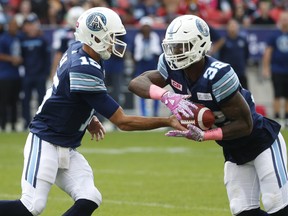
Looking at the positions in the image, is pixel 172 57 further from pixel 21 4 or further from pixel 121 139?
pixel 21 4

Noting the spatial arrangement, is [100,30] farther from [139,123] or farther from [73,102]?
[139,123]

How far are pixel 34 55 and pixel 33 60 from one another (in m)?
0.08

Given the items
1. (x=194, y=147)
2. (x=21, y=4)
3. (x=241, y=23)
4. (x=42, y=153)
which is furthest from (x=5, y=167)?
(x=241, y=23)

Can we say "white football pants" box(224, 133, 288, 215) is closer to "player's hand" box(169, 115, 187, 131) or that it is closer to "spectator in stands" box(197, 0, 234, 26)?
"player's hand" box(169, 115, 187, 131)

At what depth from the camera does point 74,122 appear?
5.83 m

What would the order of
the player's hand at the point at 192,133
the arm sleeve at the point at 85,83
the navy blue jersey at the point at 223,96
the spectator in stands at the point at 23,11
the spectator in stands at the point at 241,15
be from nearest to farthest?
the player's hand at the point at 192,133 → the navy blue jersey at the point at 223,96 → the arm sleeve at the point at 85,83 → the spectator in stands at the point at 23,11 → the spectator in stands at the point at 241,15

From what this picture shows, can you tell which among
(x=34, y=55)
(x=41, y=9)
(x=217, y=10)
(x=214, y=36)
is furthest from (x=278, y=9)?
(x=34, y=55)

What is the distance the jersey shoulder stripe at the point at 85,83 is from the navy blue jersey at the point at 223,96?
1.73ft

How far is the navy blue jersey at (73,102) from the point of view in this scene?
5.63 meters

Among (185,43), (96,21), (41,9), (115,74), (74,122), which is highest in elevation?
(96,21)

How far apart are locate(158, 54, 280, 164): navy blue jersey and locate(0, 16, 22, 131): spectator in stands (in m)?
8.59

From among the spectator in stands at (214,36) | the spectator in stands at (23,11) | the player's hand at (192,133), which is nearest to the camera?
the player's hand at (192,133)

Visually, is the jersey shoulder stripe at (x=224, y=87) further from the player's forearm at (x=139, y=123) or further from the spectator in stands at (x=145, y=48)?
the spectator in stands at (x=145, y=48)

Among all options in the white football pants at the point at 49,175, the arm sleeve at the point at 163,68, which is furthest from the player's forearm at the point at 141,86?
the white football pants at the point at 49,175
